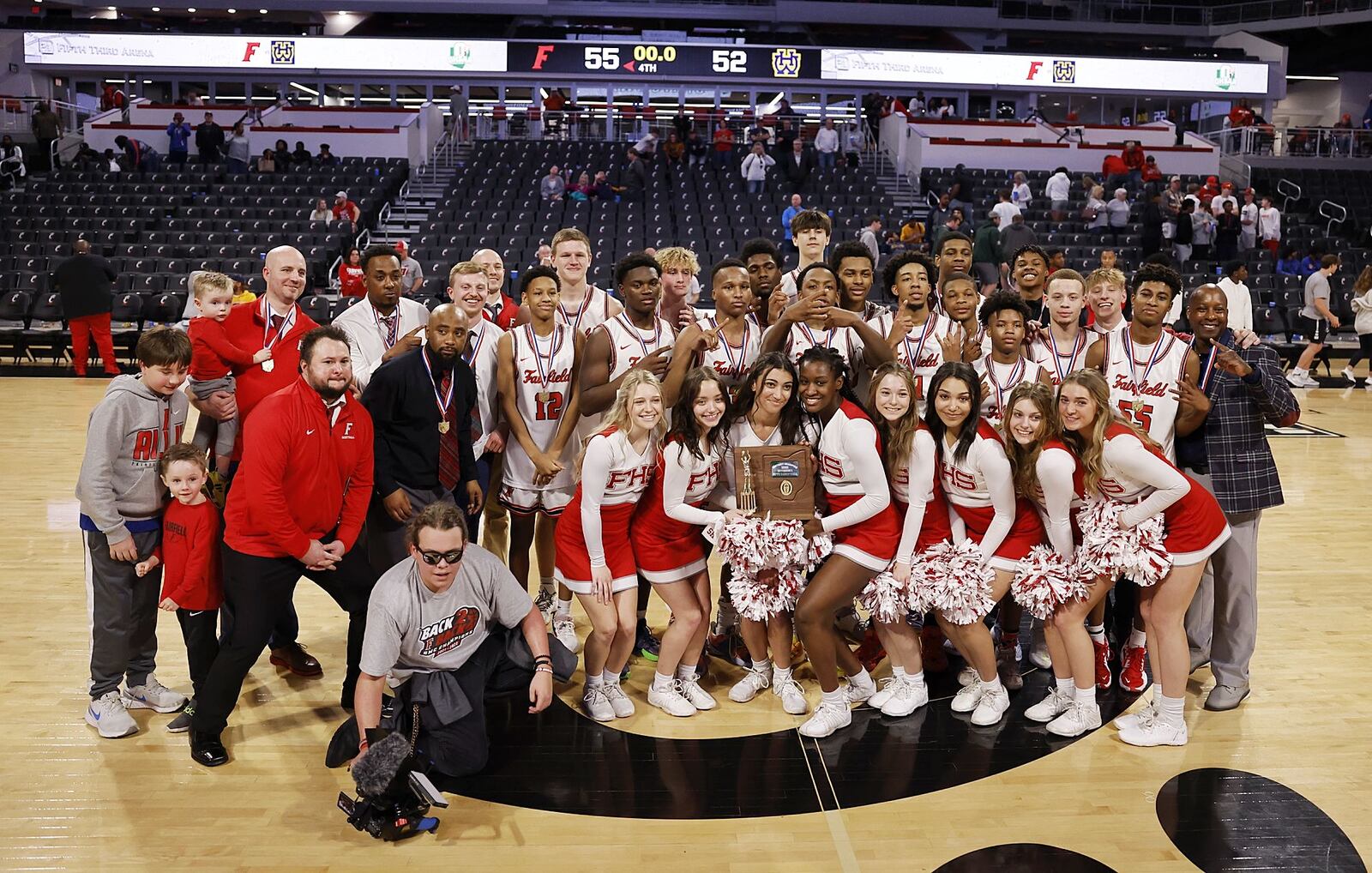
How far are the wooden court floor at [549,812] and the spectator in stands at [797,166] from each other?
13223mm

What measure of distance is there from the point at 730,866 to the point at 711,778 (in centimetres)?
51

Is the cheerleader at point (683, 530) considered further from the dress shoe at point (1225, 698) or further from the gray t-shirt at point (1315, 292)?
the gray t-shirt at point (1315, 292)

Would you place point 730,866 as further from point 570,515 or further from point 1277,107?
point 1277,107

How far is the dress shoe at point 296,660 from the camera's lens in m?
4.50

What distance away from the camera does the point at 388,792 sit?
3234mm

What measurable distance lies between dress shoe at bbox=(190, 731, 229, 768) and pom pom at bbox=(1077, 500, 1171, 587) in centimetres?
297

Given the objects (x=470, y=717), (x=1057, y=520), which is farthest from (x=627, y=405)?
(x=1057, y=520)

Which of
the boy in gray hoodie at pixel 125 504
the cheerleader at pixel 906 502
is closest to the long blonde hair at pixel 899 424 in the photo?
the cheerleader at pixel 906 502

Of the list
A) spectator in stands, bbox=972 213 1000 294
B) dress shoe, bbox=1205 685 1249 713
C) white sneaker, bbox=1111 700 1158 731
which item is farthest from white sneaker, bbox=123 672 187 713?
spectator in stands, bbox=972 213 1000 294

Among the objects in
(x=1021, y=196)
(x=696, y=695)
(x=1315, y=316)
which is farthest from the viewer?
(x=1021, y=196)

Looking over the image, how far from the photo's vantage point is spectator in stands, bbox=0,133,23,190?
1769cm

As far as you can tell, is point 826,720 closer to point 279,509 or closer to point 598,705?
point 598,705

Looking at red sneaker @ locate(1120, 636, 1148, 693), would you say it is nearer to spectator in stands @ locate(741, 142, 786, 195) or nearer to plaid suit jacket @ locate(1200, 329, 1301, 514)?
plaid suit jacket @ locate(1200, 329, 1301, 514)

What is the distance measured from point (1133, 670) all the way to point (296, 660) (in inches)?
130
